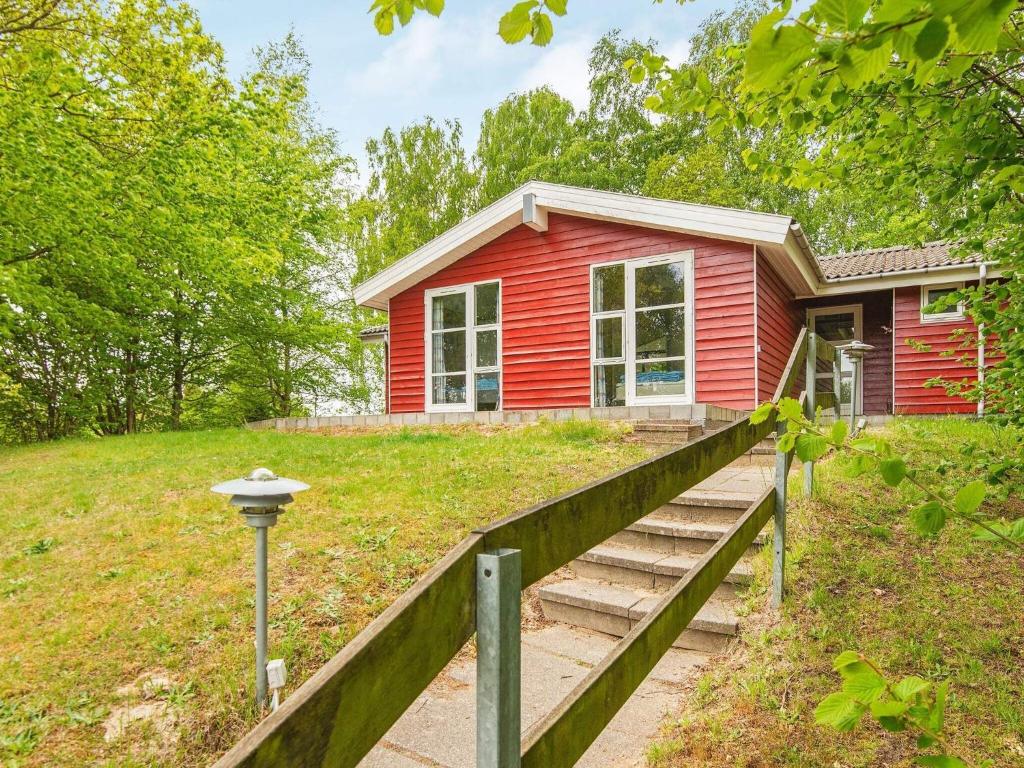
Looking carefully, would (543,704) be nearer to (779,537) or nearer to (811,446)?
(779,537)

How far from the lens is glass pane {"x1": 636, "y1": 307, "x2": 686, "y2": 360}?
8.55m

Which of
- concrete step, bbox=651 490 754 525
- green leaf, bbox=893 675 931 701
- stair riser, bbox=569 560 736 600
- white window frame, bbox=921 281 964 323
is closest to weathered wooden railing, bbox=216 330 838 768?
green leaf, bbox=893 675 931 701

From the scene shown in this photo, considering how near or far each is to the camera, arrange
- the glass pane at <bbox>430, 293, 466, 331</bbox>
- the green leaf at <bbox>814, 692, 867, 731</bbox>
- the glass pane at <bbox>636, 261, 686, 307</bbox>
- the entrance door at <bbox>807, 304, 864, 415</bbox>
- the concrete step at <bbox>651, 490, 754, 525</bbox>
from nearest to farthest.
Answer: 1. the green leaf at <bbox>814, 692, 867, 731</bbox>
2. the concrete step at <bbox>651, 490, 754, 525</bbox>
3. the glass pane at <bbox>636, 261, 686, 307</bbox>
4. the glass pane at <bbox>430, 293, 466, 331</bbox>
5. the entrance door at <bbox>807, 304, 864, 415</bbox>

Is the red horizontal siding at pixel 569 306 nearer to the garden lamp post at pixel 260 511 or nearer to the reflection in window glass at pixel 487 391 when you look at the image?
the reflection in window glass at pixel 487 391

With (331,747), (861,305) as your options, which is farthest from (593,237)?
(331,747)

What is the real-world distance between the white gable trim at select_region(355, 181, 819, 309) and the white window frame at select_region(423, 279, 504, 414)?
1.74ft

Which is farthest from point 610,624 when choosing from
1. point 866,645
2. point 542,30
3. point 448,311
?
point 448,311

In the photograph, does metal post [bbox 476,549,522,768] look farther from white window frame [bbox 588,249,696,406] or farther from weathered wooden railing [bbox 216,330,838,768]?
white window frame [bbox 588,249,696,406]

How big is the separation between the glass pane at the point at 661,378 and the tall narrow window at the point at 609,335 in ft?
0.90

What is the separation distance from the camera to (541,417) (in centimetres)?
843

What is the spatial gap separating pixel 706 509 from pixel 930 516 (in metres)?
3.00

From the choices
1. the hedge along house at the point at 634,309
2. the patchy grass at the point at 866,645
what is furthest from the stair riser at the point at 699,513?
the hedge along house at the point at 634,309

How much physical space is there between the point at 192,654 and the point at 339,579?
81cm

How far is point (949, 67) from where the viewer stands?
3.06ft
